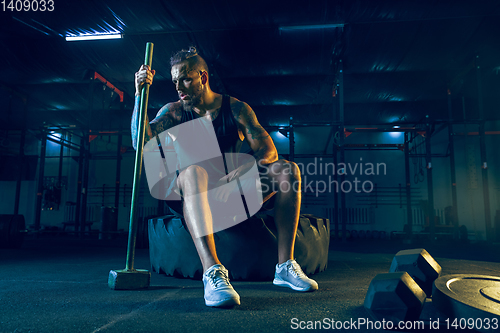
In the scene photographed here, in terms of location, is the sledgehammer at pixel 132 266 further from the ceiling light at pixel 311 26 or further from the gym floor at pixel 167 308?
the ceiling light at pixel 311 26

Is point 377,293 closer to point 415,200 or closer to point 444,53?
point 444,53

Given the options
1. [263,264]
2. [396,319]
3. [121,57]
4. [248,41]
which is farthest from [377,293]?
[121,57]

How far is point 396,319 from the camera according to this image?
2.61 ft

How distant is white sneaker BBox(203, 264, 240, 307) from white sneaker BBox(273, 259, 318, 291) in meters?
0.31

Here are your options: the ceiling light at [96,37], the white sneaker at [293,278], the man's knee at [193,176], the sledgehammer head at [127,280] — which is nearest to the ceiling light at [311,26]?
the ceiling light at [96,37]

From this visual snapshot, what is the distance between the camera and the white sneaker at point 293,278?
48.1 inches

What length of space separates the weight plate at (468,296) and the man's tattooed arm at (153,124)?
1.28 meters

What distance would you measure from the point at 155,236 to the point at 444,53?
5.05 metres

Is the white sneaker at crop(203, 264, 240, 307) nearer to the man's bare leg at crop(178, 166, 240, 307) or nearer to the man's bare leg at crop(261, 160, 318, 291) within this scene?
the man's bare leg at crop(178, 166, 240, 307)

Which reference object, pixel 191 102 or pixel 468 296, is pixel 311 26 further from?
pixel 468 296

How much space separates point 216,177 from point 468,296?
105 centimetres

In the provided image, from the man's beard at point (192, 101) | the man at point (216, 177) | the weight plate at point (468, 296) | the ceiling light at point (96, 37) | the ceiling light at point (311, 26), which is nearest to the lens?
the weight plate at point (468, 296)

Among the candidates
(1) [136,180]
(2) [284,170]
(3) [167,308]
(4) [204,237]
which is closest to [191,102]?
(1) [136,180]

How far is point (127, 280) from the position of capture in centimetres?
124
